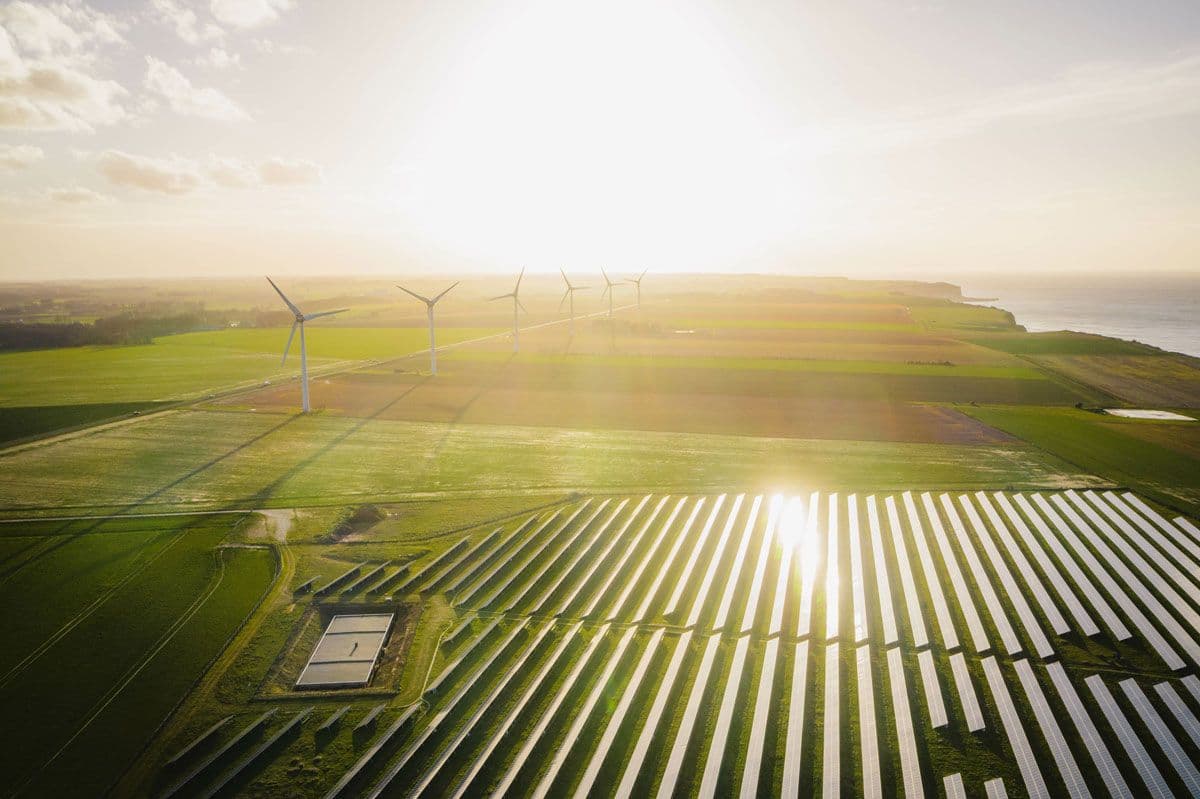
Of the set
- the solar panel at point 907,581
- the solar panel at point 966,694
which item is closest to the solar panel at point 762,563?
the solar panel at point 907,581

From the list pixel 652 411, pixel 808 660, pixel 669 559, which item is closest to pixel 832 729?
pixel 808 660

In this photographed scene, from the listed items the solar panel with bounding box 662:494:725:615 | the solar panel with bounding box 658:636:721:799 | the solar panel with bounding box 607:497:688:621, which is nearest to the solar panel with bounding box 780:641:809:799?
the solar panel with bounding box 658:636:721:799

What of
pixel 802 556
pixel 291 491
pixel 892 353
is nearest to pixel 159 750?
pixel 291 491

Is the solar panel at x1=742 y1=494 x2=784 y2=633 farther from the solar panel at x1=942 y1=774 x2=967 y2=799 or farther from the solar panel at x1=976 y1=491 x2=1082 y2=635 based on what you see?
the solar panel at x1=976 y1=491 x2=1082 y2=635

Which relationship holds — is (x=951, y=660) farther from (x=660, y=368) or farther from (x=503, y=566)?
(x=660, y=368)

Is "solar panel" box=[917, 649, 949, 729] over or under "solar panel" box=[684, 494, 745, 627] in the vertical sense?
under

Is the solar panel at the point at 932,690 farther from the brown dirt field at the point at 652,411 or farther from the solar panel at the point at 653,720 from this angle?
the brown dirt field at the point at 652,411
